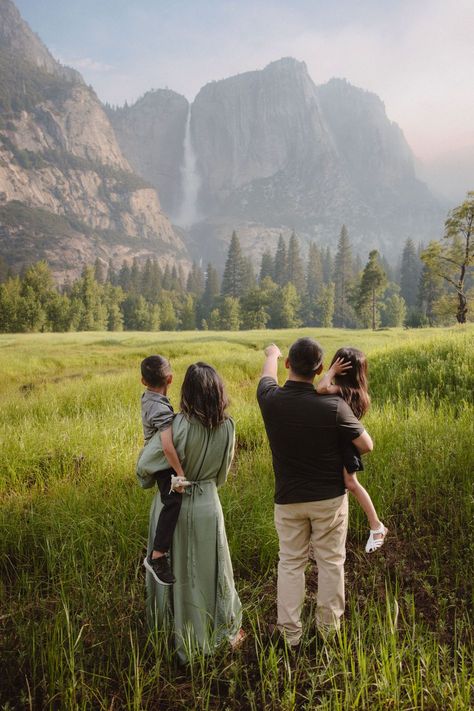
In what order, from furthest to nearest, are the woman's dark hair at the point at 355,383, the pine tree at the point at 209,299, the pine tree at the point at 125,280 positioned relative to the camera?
the pine tree at the point at 125,280
the pine tree at the point at 209,299
the woman's dark hair at the point at 355,383

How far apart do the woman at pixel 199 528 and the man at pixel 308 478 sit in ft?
1.26

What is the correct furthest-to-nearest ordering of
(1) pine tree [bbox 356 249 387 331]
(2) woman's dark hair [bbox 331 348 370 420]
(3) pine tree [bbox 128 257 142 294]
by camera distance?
1. (3) pine tree [bbox 128 257 142 294]
2. (1) pine tree [bbox 356 249 387 331]
3. (2) woman's dark hair [bbox 331 348 370 420]

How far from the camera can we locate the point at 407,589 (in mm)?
3363

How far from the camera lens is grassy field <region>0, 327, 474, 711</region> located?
2.38m

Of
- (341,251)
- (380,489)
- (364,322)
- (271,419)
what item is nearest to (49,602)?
(271,419)

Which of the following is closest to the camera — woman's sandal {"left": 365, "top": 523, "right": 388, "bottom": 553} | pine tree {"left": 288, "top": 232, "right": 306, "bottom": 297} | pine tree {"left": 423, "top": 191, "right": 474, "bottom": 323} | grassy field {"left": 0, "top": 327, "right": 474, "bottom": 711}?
grassy field {"left": 0, "top": 327, "right": 474, "bottom": 711}

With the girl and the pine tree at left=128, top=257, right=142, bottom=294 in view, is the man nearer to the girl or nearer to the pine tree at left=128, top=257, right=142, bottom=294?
the girl

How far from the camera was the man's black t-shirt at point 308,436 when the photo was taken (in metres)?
2.74

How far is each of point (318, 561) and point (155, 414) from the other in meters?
1.57

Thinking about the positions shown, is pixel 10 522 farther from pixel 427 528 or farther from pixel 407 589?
pixel 427 528

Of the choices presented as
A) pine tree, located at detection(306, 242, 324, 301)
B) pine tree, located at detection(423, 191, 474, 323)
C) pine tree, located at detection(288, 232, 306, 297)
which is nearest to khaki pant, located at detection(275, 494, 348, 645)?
pine tree, located at detection(423, 191, 474, 323)

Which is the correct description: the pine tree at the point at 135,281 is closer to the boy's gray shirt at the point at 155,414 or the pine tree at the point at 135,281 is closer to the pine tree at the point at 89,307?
the pine tree at the point at 89,307

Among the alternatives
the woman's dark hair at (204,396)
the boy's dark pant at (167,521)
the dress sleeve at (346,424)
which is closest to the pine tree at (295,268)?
the dress sleeve at (346,424)

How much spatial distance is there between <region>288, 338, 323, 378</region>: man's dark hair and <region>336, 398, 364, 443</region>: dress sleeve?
296 millimetres
